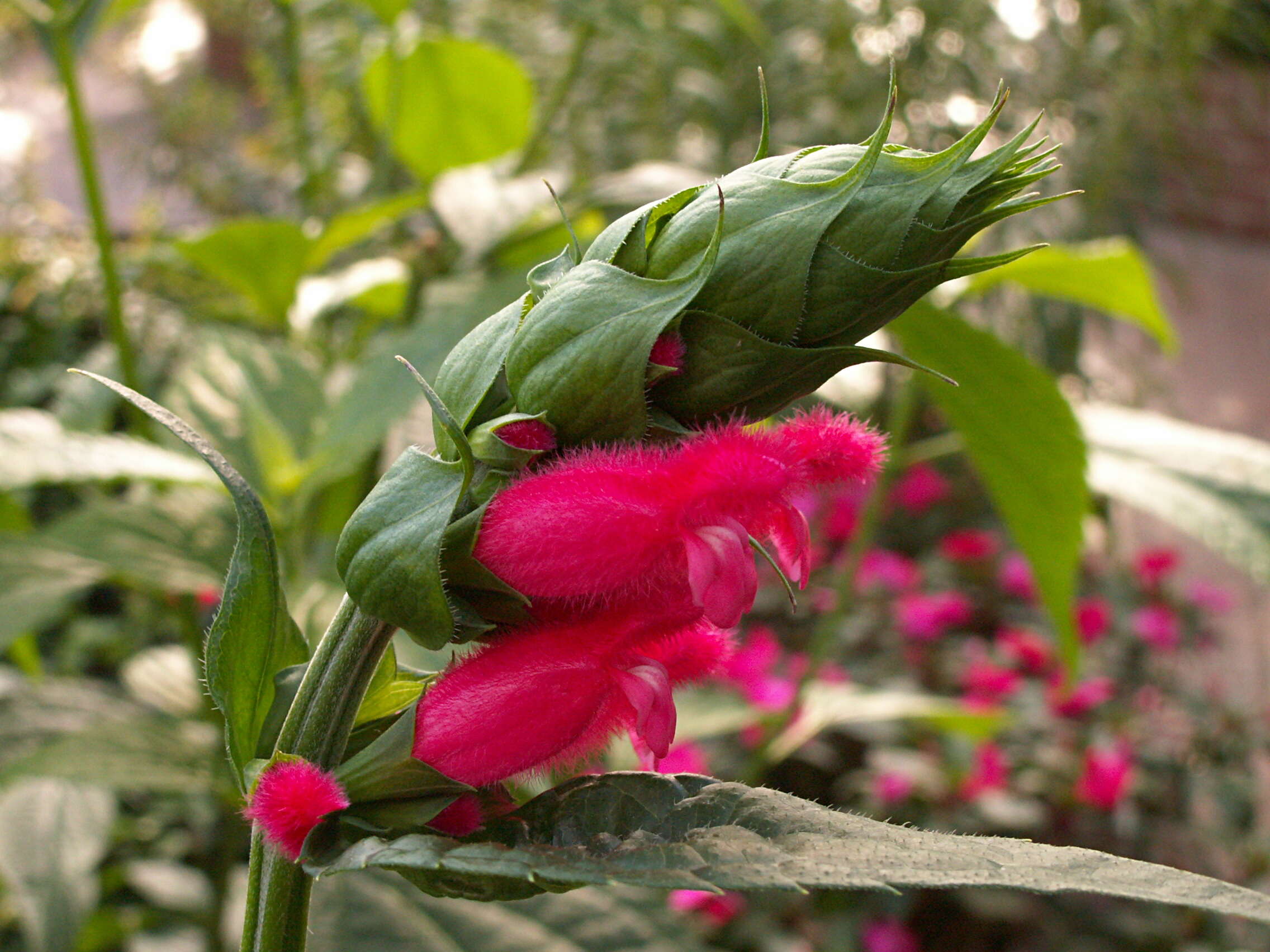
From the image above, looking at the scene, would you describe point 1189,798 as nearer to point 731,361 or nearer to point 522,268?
point 522,268

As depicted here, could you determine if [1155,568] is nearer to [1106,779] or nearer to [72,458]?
[1106,779]

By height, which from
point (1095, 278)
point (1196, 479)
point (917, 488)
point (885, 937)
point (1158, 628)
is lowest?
point (885, 937)

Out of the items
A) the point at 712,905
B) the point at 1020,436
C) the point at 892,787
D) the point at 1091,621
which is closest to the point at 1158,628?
the point at 1091,621

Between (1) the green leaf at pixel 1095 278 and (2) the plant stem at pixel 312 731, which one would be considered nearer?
(2) the plant stem at pixel 312 731

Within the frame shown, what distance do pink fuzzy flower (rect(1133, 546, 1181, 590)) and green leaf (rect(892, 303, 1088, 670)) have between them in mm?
1153

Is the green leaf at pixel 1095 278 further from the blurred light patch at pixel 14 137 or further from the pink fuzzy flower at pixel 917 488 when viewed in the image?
the blurred light patch at pixel 14 137

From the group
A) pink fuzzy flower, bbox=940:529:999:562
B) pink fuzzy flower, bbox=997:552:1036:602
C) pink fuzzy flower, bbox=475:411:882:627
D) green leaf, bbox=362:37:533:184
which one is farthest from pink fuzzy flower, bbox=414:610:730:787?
pink fuzzy flower, bbox=940:529:999:562

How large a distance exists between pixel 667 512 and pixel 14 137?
232 cm

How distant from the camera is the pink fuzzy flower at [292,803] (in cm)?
19

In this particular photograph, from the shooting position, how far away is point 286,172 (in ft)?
5.05

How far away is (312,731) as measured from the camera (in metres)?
0.20

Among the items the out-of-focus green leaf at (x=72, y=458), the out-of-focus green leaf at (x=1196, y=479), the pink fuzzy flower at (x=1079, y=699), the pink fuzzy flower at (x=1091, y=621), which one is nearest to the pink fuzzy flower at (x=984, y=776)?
the pink fuzzy flower at (x=1079, y=699)

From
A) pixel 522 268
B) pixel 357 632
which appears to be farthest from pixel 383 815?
pixel 522 268

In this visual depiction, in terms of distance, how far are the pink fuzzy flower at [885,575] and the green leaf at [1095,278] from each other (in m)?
0.85
